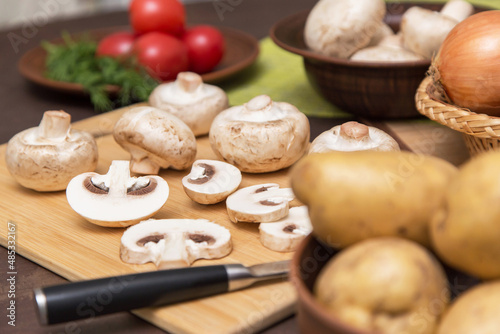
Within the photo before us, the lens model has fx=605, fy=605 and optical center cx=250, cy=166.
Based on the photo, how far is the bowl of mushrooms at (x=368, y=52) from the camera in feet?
6.05

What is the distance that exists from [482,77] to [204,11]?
7.93 ft

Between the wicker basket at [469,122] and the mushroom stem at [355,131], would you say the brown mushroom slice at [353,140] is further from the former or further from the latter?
the wicker basket at [469,122]

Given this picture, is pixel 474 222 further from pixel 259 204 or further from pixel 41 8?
pixel 41 8

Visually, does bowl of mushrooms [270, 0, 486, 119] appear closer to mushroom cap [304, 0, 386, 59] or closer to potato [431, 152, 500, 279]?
mushroom cap [304, 0, 386, 59]

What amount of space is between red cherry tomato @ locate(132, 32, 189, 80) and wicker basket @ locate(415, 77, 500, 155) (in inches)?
43.6

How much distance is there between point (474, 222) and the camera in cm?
71

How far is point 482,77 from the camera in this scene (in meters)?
1.40

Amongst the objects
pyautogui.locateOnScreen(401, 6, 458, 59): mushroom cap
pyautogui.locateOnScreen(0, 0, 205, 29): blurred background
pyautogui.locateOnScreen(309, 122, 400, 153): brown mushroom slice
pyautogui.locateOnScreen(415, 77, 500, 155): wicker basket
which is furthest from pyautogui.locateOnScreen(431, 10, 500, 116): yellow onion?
pyautogui.locateOnScreen(0, 0, 205, 29): blurred background

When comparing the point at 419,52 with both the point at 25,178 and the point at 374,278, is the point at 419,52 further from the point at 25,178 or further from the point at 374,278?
the point at 374,278

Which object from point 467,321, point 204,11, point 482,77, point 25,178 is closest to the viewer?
point 467,321

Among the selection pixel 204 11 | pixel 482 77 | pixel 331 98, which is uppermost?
pixel 482 77

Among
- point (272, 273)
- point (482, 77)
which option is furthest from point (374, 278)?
point (482, 77)

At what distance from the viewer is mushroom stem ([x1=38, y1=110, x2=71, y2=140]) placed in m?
1.55

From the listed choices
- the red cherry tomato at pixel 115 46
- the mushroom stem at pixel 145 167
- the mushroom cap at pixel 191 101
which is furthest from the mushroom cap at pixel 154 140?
the red cherry tomato at pixel 115 46
